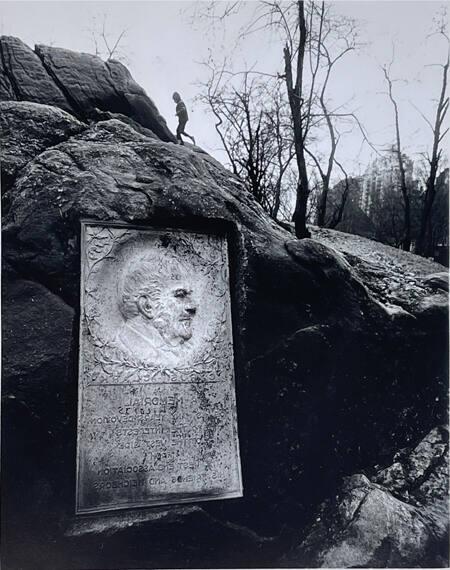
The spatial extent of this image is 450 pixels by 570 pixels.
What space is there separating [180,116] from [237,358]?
2540 mm

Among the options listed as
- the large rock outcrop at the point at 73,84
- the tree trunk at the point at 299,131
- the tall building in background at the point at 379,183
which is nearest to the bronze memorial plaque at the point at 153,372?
the tree trunk at the point at 299,131

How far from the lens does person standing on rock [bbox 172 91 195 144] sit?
211 inches

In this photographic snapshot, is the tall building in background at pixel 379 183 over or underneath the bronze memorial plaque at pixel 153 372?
over

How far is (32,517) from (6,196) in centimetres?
228

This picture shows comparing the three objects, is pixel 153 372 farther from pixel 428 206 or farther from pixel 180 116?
pixel 428 206

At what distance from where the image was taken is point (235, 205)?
4.59m

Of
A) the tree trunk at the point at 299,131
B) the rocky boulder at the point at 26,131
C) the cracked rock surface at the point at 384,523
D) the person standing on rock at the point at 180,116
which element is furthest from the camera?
the tree trunk at the point at 299,131

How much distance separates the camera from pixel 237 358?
4.36 metres

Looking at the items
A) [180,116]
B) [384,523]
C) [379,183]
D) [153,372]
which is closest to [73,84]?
[180,116]

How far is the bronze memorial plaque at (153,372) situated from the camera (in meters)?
3.88

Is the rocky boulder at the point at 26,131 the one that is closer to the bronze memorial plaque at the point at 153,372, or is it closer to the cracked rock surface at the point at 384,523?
the bronze memorial plaque at the point at 153,372

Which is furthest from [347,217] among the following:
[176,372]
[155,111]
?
[176,372]

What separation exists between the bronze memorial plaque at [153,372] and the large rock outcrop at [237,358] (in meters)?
0.10

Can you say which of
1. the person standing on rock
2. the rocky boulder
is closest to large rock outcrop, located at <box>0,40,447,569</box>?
the rocky boulder
